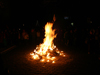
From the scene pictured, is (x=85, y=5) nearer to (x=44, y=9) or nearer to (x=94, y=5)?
(x=94, y=5)

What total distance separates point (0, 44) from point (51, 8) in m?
34.0

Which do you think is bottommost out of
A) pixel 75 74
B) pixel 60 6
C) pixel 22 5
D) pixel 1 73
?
pixel 1 73

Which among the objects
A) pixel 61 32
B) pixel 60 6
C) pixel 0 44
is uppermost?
pixel 60 6

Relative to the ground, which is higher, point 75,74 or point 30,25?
point 30,25

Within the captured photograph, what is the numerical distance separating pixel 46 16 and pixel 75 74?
42.0 meters

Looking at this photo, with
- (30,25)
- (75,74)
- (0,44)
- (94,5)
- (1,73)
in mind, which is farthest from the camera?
(30,25)

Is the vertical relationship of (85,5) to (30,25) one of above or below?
below

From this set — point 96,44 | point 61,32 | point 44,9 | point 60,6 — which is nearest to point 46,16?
point 44,9

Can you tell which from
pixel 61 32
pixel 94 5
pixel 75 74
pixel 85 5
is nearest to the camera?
pixel 75 74

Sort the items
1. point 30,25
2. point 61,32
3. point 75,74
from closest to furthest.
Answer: point 75,74
point 61,32
point 30,25

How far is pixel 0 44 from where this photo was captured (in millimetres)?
14180

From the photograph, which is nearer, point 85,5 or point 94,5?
point 94,5

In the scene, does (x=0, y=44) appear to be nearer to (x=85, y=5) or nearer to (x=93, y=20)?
(x=93, y=20)

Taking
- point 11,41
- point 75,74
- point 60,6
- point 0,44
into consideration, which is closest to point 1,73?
point 75,74
